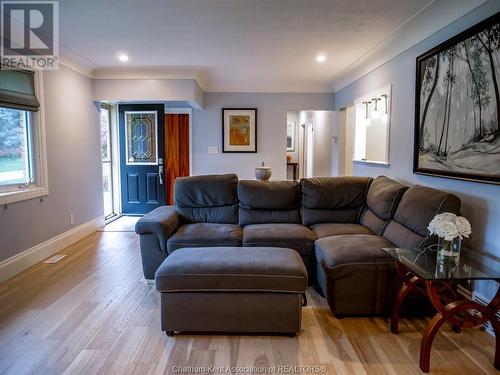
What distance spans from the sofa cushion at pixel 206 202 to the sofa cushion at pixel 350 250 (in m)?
1.17

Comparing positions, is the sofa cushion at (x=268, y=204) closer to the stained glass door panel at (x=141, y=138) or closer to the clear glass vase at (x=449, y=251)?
the clear glass vase at (x=449, y=251)

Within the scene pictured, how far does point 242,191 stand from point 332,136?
10.9 ft

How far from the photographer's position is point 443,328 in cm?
240

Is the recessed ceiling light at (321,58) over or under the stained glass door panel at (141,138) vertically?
over

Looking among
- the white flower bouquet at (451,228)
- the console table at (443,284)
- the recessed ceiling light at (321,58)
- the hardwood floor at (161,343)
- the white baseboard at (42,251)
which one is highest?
the recessed ceiling light at (321,58)

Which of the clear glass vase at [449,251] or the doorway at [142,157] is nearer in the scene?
the clear glass vase at [449,251]

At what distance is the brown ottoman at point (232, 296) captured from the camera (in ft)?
7.29

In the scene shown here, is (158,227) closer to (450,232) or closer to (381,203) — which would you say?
(381,203)

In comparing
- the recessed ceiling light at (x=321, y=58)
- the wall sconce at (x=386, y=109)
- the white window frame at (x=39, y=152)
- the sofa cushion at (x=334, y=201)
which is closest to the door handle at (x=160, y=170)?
the white window frame at (x=39, y=152)

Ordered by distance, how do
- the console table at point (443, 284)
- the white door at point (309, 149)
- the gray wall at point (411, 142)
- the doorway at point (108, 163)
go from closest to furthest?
1. the console table at point (443, 284)
2. the gray wall at point (411, 142)
3. the doorway at point (108, 163)
4. the white door at point (309, 149)

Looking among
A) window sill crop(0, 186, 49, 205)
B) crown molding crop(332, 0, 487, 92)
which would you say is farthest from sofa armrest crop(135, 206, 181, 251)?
crown molding crop(332, 0, 487, 92)

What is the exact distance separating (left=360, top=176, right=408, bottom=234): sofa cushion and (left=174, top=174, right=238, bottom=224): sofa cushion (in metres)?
1.38

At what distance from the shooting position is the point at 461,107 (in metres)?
2.63

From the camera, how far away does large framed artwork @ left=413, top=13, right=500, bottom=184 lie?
2283 mm
